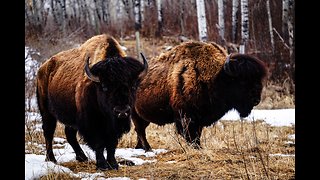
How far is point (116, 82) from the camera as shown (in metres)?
4.93

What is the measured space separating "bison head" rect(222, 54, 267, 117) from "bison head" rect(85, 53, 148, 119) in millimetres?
1915

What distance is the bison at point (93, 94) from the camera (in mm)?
4973

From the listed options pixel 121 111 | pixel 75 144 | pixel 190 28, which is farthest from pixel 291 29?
pixel 121 111

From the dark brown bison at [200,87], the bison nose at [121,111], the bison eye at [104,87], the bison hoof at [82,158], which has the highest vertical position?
the bison eye at [104,87]

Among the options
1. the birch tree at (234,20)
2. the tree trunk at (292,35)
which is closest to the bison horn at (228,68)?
the tree trunk at (292,35)

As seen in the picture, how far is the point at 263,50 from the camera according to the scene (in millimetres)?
17078

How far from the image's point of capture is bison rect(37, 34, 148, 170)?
16.3 ft

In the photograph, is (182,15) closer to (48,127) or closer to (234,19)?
(234,19)

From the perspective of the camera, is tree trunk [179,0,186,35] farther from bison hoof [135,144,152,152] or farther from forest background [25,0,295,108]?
bison hoof [135,144,152,152]

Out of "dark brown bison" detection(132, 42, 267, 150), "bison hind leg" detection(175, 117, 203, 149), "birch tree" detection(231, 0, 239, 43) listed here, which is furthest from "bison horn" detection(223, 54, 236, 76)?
"birch tree" detection(231, 0, 239, 43)

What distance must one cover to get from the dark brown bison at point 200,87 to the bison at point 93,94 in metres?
1.41

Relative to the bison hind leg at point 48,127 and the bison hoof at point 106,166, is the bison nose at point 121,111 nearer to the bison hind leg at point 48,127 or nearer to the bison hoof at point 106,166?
the bison hoof at point 106,166

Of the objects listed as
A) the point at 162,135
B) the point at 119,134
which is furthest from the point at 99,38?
the point at 162,135
